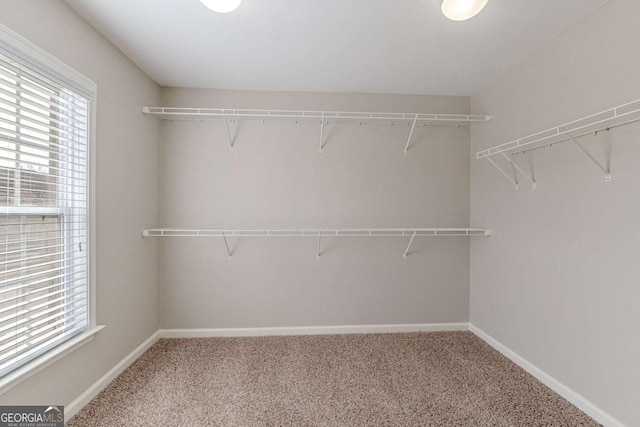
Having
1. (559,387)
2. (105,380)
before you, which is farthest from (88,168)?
(559,387)

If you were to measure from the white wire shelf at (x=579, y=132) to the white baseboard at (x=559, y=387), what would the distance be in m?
1.23

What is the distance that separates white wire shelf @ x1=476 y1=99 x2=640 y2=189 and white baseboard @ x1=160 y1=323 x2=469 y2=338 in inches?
56.4

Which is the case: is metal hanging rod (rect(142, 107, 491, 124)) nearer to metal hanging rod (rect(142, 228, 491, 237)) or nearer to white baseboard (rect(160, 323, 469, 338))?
metal hanging rod (rect(142, 228, 491, 237))

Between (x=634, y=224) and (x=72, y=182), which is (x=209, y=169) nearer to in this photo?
(x=72, y=182)

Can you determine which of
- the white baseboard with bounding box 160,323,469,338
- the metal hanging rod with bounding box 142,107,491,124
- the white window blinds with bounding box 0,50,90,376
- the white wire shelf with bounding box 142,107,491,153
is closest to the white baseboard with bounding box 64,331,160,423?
the white baseboard with bounding box 160,323,469,338

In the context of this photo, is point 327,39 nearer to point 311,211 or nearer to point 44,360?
point 311,211

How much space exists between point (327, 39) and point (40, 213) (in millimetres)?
1856

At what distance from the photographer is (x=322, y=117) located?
2328mm

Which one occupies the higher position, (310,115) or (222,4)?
(222,4)

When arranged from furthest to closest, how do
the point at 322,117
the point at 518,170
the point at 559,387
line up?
1. the point at 322,117
2. the point at 518,170
3. the point at 559,387

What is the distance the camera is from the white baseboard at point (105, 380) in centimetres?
154

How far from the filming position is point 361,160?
2561mm

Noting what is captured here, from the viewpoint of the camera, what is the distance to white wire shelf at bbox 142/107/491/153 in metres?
2.37

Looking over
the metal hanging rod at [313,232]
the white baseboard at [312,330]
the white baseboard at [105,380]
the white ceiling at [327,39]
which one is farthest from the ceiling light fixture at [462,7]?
the white baseboard at [105,380]
